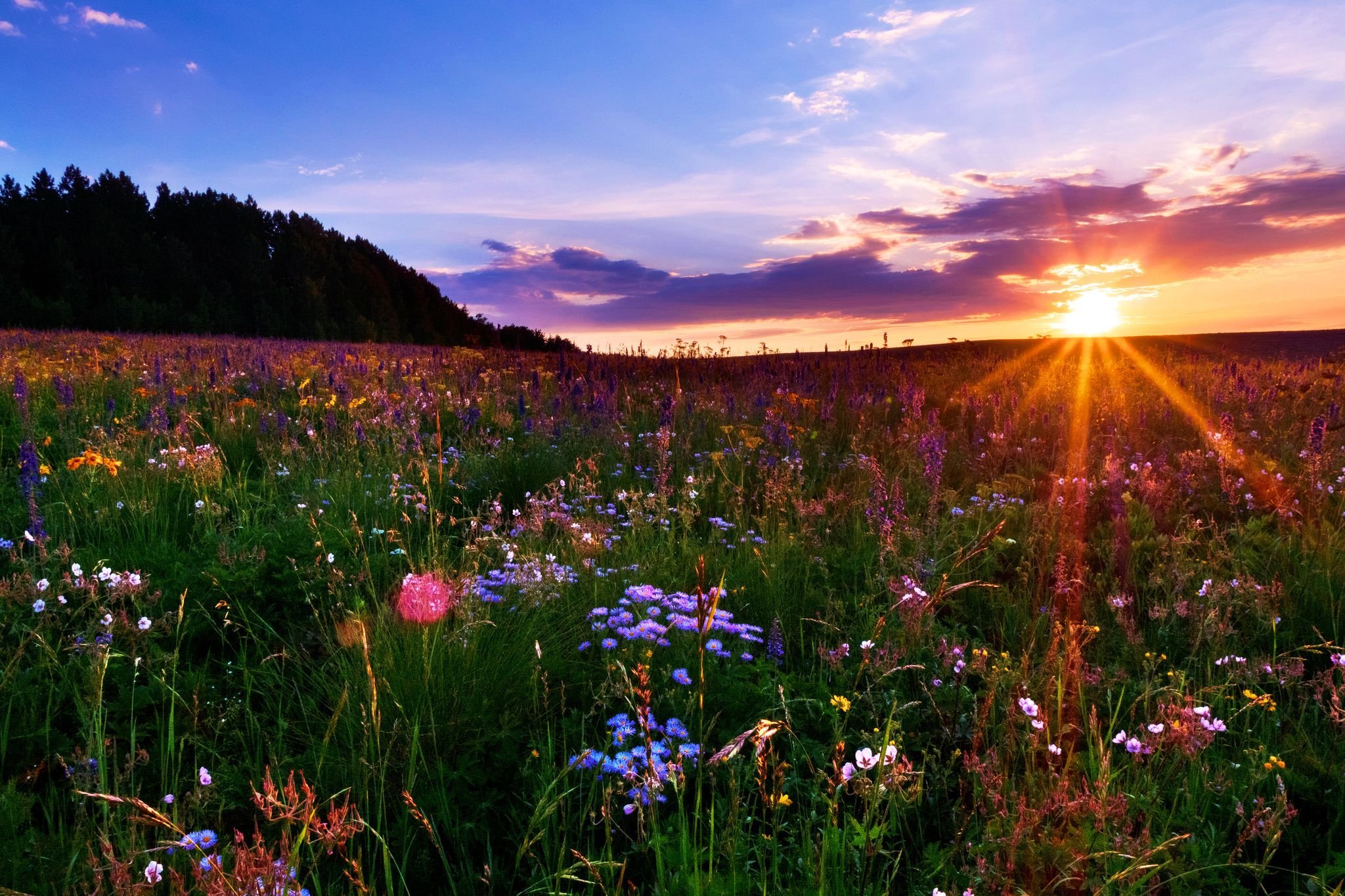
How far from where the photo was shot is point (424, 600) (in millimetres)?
2680

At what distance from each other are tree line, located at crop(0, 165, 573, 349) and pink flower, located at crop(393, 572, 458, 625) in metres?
31.6

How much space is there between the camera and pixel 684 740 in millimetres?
2051

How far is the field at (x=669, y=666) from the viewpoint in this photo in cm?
167

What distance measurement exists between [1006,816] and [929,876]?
26cm

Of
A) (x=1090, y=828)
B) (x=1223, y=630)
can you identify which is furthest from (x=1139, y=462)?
(x=1090, y=828)

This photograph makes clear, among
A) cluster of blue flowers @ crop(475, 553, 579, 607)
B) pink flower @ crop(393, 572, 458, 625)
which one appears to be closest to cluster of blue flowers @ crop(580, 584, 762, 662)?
cluster of blue flowers @ crop(475, 553, 579, 607)

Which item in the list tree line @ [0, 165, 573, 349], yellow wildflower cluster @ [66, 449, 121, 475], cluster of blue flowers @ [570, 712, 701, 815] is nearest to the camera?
cluster of blue flowers @ [570, 712, 701, 815]

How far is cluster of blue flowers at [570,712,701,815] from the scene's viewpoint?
1578mm

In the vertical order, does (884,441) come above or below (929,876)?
above

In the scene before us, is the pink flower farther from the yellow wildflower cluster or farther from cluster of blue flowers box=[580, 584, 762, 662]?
the yellow wildflower cluster

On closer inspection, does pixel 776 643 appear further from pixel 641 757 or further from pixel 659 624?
pixel 641 757

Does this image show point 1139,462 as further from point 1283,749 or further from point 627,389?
point 627,389

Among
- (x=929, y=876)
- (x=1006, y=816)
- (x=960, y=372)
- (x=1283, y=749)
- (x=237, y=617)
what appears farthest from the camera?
(x=960, y=372)

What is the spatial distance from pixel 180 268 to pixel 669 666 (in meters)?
51.7
